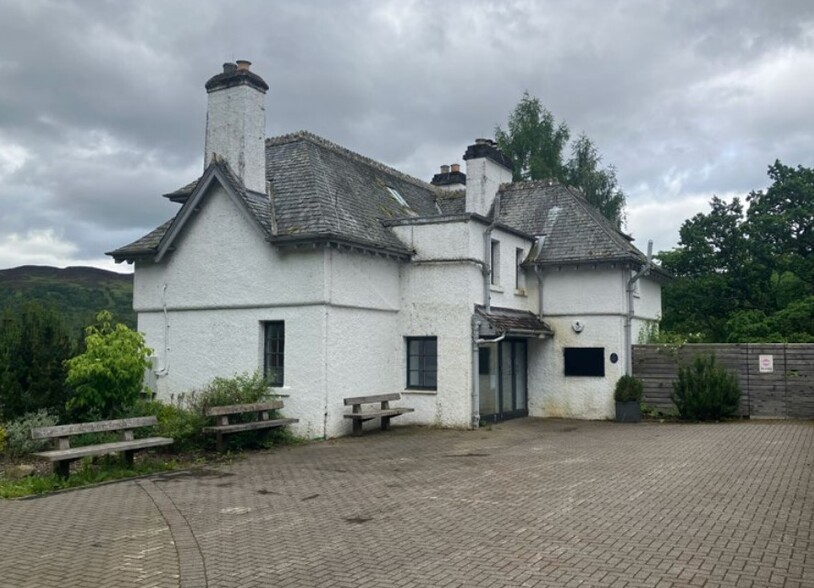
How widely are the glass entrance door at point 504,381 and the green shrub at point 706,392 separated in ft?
13.7

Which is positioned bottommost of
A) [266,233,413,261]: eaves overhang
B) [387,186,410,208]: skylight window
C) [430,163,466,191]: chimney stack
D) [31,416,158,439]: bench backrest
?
[31,416,158,439]: bench backrest

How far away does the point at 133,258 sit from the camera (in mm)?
19469

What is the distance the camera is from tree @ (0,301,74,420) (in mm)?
16672

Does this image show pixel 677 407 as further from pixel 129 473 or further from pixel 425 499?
pixel 129 473

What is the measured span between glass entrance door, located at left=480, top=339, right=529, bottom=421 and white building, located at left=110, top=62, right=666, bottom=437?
6 centimetres

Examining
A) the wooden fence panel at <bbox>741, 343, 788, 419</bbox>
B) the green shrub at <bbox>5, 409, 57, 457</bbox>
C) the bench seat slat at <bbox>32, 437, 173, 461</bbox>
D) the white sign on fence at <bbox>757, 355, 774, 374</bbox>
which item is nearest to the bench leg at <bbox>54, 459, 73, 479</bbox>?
the bench seat slat at <bbox>32, 437, 173, 461</bbox>

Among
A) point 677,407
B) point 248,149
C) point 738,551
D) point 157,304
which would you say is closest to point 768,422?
point 677,407

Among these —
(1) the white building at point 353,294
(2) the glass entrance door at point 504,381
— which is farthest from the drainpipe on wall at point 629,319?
(2) the glass entrance door at point 504,381

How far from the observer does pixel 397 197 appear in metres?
22.9

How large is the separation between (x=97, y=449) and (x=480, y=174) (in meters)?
14.7

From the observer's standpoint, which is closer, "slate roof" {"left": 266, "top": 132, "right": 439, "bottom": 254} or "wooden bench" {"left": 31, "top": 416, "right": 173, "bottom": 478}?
"wooden bench" {"left": 31, "top": 416, "right": 173, "bottom": 478}

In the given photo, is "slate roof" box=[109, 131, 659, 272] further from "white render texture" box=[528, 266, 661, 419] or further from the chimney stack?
the chimney stack

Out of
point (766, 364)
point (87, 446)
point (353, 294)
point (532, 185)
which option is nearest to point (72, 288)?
point (532, 185)

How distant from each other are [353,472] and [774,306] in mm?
23737
